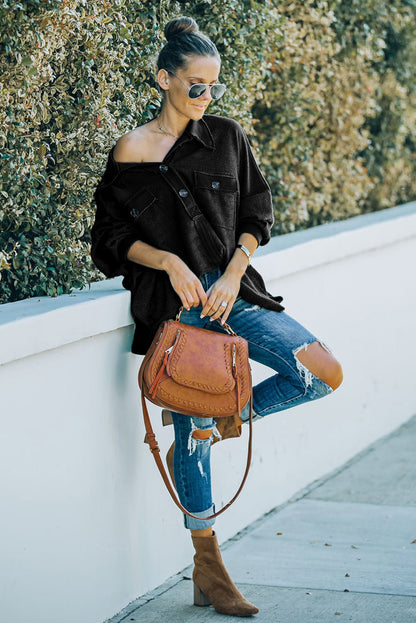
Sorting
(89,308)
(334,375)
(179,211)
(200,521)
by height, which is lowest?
(200,521)

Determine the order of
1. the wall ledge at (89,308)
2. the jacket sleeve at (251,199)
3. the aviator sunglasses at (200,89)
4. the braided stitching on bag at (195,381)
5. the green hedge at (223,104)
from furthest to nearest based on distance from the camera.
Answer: the green hedge at (223,104), the jacket sleeve at (251,199), the aviator sunglasses at (200,89), the braided stitching on bag at (195,381), the wall ledge at (89,308)

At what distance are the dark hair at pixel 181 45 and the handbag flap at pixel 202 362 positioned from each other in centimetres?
91

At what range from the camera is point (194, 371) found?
354 centimetres

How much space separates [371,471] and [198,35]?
288 cm

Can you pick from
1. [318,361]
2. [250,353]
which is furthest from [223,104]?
[318,361]

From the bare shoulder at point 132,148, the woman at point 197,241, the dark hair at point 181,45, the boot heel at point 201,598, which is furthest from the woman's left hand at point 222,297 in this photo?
the boot heel at point 201,598

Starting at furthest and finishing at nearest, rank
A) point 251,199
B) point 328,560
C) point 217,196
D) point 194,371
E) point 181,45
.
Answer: point 328,560 → point 251,199 → point 217,196 → point 181,45 → point 194,371

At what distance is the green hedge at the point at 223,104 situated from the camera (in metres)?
4.00

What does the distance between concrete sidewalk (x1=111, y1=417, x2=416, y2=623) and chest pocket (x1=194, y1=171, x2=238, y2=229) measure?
54.6 inches

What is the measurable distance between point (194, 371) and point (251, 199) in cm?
71

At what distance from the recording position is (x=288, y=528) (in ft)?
15.8

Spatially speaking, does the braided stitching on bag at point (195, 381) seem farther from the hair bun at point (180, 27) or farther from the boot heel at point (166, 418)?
the hair bun at point (180, 27)

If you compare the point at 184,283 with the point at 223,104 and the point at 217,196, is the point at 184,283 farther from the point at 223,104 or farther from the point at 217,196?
the point at 223,104

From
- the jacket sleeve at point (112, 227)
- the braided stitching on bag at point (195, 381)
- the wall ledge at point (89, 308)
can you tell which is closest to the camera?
the wall ledge at point (89, 308)
